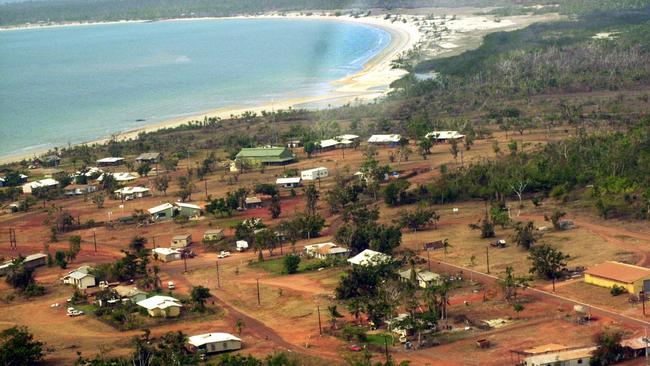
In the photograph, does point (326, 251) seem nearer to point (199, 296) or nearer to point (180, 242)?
point (199, 296)

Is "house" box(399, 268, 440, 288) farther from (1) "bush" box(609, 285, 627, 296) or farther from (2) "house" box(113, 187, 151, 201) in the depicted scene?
(2) "house" box(113, 187, 151, 201)

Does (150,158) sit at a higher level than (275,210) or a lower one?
lower

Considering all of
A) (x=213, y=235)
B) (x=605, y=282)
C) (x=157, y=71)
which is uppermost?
(x=605, y=282)

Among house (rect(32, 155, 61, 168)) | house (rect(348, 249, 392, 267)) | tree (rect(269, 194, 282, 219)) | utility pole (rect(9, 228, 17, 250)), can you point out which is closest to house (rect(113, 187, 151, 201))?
utility pole (rect(9, 228, 17, 250))

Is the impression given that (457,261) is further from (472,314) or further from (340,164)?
(340,164)

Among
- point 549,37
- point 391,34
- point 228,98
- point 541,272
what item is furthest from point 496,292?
point 391,34

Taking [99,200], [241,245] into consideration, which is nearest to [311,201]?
[241,245]
